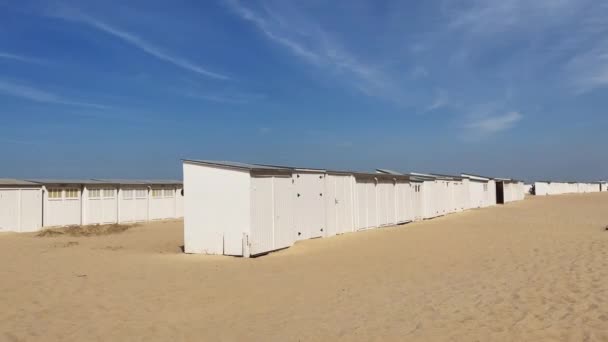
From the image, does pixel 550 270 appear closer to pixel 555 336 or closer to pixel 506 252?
pixel 506 252

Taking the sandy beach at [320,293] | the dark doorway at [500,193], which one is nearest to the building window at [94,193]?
the sandy beach at [320,293]

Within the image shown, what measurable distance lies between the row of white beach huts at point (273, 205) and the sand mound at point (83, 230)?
10964 mm

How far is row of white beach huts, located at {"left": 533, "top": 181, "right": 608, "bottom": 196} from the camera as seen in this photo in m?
80.1

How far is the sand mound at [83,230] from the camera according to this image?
936 inches

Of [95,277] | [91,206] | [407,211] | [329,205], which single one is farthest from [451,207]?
[95,277]

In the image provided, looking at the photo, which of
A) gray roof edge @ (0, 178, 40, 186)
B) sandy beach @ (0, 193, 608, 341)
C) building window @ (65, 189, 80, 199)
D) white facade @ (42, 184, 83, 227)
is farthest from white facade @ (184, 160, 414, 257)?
building window @ (65, 189, 80, 199)

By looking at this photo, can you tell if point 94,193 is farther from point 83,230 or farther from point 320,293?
point 320,293

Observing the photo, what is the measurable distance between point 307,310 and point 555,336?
3742mm

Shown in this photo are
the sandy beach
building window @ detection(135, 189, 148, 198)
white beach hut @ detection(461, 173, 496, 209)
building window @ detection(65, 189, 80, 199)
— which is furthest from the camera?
white beach hut @ detection(461, 173, 496, 209)

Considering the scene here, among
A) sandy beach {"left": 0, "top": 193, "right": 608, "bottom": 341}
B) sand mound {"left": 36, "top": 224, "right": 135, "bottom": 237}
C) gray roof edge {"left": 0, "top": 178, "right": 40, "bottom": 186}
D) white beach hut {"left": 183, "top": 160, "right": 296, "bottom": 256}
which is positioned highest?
gray roof edge {"left": 0, "top": 178, "right": 40, "bottom": 186}

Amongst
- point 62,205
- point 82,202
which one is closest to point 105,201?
point 82,202

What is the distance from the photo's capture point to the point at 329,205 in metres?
19.8

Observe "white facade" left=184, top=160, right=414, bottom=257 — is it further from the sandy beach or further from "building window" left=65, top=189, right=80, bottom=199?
"building window" left=65, top=189, right=80, bottom=199

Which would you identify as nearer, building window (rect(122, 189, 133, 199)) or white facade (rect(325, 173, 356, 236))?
white facade (rect(325, 173, 356, 236))
